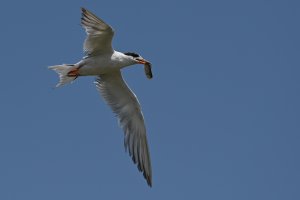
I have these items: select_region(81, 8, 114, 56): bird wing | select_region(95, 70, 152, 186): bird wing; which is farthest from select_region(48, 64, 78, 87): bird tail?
select_region(95, 70, 152, 186): bird wing

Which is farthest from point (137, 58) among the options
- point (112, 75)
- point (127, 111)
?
point (127, 111)

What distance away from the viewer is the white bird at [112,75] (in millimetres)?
11984

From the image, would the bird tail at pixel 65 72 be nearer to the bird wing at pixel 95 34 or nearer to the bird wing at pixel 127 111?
the bird wing at pixel 95 34

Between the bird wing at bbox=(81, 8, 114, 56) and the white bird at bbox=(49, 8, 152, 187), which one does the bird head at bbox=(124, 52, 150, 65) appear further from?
the bird wing at bbox=(81, 8, 114, 56)

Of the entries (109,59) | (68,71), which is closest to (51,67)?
(68,71)

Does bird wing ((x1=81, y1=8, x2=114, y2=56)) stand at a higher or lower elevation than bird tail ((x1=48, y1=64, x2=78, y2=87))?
higher

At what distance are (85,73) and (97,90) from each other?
1.03 m

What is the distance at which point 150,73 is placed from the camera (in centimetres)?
1295

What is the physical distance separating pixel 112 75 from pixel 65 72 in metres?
1.08

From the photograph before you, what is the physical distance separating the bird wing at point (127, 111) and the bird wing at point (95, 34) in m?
0.92

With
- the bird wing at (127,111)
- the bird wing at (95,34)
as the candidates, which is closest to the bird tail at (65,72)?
the bird wing at (95,34)

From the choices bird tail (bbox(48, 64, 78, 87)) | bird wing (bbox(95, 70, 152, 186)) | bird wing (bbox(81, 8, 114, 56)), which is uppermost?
bird wing (bbox(81, 8, 114, 56))

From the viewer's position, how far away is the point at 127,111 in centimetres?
1350

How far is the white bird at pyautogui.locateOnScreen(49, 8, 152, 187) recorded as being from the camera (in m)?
12.0
